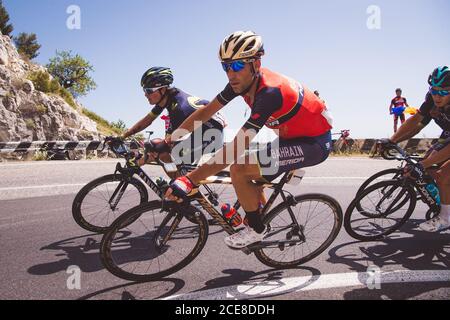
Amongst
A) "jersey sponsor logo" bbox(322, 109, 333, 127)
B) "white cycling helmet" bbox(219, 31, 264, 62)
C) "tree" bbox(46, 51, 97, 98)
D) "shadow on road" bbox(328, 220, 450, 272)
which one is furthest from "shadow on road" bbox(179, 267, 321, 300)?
"tree" bbox(46, 51, 97, 98)

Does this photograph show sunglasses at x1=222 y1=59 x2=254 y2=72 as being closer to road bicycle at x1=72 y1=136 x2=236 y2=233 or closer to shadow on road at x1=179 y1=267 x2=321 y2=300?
road bicycle at x1=72 y1=136 x2=236 y2=233

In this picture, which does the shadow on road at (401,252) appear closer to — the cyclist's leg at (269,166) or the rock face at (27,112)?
the cyclist's leg at (269,166)

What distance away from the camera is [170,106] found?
4477mm

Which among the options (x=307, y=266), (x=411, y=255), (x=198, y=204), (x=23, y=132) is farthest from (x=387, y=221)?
(x=23, y=132)

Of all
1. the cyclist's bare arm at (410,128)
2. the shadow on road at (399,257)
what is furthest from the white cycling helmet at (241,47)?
the cyclist's bare arm at (410,128)

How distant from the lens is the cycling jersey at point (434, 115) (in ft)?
13.3

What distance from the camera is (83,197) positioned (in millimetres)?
4070

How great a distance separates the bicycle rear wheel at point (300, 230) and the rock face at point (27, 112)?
19760 mm

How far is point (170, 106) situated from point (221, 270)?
8.00 ft

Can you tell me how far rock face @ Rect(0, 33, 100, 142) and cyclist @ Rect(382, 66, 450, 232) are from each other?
20.6 m

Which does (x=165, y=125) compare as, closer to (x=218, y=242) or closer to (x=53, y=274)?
(x=218, y=242)

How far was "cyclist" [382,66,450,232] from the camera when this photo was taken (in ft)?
12.1

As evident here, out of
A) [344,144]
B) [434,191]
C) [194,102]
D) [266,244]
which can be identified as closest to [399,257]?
[434,191]

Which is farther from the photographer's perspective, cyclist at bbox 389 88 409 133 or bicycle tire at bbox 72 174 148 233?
cyclist at bbox 389 88 409 133
